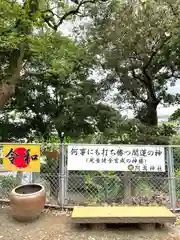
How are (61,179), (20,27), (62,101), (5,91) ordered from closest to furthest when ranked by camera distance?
(61,179) → (20,27) → (5,91) → (62,101)

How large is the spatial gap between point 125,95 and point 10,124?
4.36 m

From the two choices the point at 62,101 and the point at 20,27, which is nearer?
the point at 20,27

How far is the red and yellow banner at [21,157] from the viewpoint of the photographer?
4.26 metres

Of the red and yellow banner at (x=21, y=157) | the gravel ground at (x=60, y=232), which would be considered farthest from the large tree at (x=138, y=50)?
the gravel ground at (x=60, y=232)

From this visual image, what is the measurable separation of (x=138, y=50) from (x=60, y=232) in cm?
622

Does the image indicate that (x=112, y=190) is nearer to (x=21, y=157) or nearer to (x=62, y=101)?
(x=21, y=157)

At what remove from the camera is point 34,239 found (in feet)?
10.7

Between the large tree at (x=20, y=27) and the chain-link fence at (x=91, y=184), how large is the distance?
123 inches

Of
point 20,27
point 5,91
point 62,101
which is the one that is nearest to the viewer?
point 20,27

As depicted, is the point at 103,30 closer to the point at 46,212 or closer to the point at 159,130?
the point at 159,130

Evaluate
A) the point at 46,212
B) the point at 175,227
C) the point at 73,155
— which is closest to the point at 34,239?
the point at 46,212

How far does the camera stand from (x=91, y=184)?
14.8ft

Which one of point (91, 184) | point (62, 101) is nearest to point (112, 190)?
point (91, 184)

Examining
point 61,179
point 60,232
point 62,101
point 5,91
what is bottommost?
point 60,232
